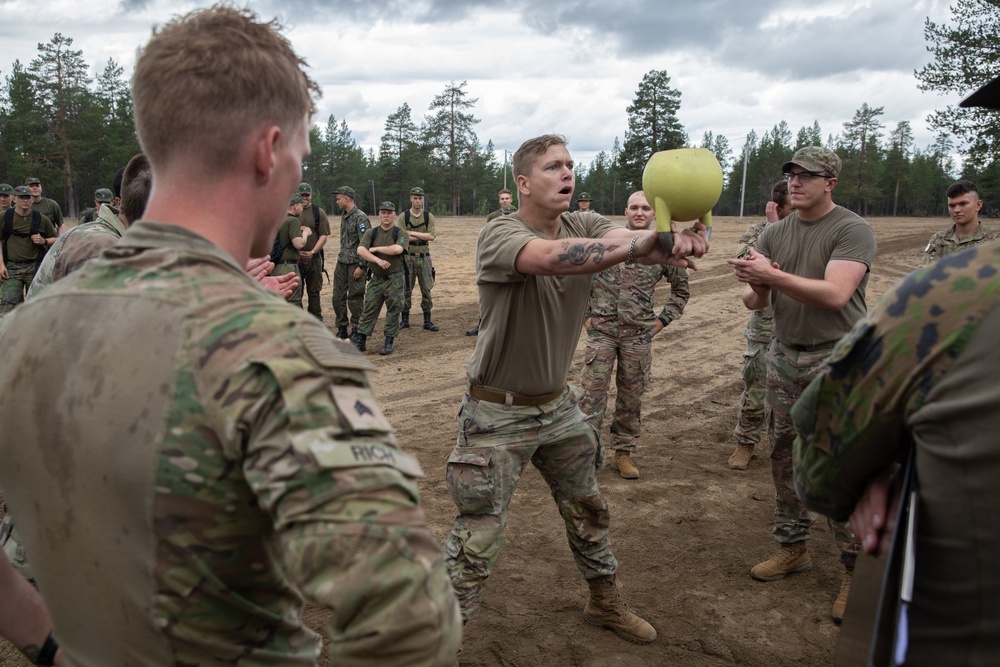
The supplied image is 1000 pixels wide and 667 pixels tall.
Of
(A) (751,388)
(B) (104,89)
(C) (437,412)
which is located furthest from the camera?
(B) (104,89)

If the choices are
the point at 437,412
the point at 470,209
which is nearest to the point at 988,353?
the point at 437,412

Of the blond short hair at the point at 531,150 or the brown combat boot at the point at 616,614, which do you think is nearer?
the blond short hair at the point at 531,150

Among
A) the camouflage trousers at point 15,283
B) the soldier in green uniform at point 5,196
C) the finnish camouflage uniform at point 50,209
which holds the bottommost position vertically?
the camouflage trousers at point 15,283

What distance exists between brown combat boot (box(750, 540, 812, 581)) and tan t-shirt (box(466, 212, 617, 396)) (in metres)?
2.17

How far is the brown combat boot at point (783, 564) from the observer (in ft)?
15.8

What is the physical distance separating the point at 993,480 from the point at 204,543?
1444mm

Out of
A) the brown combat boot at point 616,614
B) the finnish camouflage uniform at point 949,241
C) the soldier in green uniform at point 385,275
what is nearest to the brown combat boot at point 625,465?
the brown combat boot at point 616,614

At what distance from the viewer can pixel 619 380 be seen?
6.94 meters

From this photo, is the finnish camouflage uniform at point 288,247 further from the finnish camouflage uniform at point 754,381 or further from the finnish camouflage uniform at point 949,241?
the finnish camouflage uniform at point 949,241

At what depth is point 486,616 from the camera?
4.32 m

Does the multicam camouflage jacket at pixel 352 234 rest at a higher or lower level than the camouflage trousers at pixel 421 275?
higher

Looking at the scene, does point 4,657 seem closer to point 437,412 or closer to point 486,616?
point 486,616

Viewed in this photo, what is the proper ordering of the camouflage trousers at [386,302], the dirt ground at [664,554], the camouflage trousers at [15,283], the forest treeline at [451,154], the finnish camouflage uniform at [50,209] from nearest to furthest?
1. the dirt ground at [664,554]
2. the camouflage trousers at [15,283]
3. the camouflage trousers at [386,302]
4. the finnish camouflage uniform at [50,209]
5. the forest treeline at [451,154]

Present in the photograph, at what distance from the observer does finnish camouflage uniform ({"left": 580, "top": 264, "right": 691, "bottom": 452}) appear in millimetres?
6785
